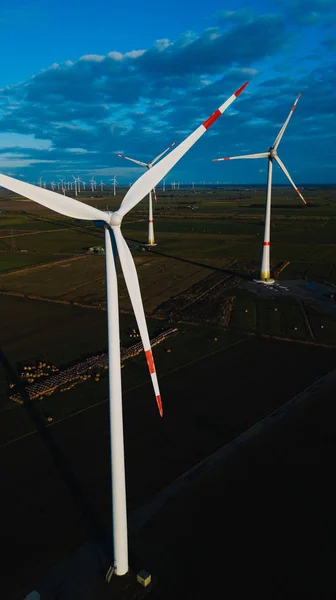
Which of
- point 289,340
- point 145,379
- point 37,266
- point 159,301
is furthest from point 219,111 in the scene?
point 37,266

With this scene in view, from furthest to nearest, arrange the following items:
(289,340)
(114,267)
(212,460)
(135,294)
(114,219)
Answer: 1. (289,340)
2. (212,460)
3. (135,294)
4. (114,267)
5. (114,219)

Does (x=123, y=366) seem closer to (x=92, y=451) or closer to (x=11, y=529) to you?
(x=92, y=451)

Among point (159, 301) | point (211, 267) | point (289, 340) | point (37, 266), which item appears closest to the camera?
point (289, 340)

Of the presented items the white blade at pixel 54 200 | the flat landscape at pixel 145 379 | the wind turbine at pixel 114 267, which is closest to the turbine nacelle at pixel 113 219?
the wind turbine at pixel 114 267

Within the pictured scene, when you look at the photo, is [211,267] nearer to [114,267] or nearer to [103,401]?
[103,401]

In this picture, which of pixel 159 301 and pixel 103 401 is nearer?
pixel 103 401

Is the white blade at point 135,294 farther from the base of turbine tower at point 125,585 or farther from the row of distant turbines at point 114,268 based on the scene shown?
the base of turbine tower at point 125,585

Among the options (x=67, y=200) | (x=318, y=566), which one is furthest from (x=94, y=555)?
(x=67, y=200)
